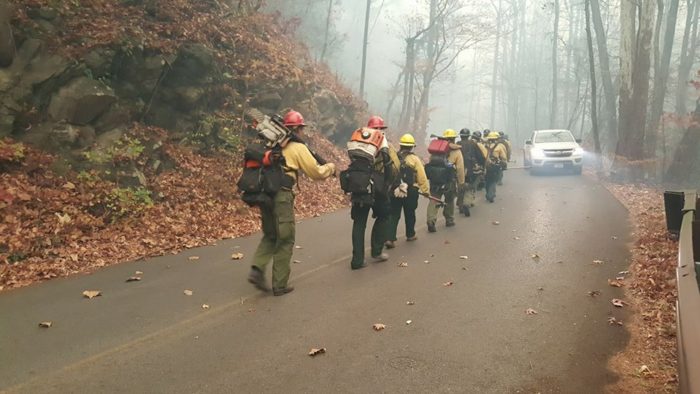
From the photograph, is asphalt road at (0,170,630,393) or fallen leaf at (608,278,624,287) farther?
fallen leaf at (608,278,624,287)

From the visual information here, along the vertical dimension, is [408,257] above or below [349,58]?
below

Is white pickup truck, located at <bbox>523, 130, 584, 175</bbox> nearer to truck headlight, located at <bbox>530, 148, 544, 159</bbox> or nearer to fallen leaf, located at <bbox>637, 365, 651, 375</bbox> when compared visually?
truck headlight, located at <bbox>530, 148, 544, 159</bbox>

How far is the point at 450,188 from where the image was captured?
1103cm

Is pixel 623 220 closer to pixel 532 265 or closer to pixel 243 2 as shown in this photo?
pixel 532 265

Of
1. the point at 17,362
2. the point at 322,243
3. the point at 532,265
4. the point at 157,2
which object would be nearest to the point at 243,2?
the point at 157,2

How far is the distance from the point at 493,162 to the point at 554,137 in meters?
9.29

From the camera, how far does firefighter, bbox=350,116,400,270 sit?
24.5ft

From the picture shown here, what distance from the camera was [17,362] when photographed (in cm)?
428

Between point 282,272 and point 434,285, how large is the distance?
2031 millimetres

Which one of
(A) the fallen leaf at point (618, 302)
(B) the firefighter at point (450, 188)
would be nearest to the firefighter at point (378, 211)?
(B) the firefighter at point (450, 188)

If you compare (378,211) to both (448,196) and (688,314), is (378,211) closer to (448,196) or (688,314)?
(448,196)

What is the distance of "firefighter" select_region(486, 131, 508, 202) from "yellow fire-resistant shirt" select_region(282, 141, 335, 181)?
28.6ft

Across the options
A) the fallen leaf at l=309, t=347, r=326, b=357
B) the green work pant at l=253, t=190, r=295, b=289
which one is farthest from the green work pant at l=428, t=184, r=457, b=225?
the fallen leaf at l=309, t=347, r=326, b=357

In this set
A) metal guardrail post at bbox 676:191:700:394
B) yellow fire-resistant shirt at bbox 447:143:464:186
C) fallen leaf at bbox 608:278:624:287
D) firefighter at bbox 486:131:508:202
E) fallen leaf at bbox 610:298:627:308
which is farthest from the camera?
firefighter at bbox 486:131:508:202
